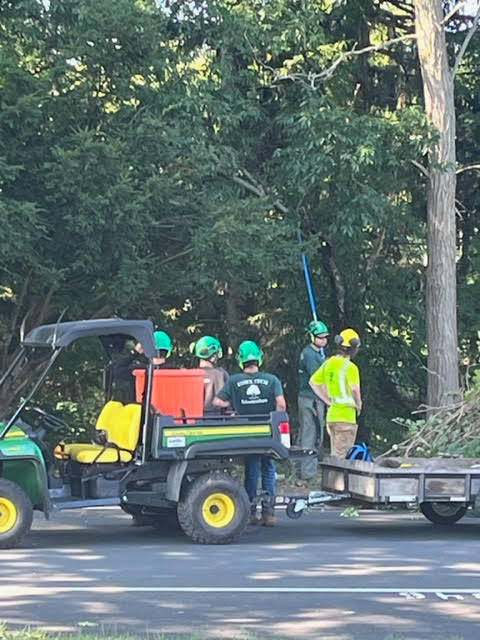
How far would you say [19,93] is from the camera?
1606 centimetres

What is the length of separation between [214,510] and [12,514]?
190cm

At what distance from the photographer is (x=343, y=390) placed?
1359cm

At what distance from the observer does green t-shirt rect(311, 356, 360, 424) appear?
13.5 m

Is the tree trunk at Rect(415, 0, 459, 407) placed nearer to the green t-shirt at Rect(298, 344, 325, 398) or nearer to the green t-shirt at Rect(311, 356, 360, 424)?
the green t-shirt at Rect(298, 344, 325, 398)

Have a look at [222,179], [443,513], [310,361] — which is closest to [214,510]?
[443,513]

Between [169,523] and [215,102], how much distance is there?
8059 millimetres

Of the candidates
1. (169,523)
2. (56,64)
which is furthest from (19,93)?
(169,523)

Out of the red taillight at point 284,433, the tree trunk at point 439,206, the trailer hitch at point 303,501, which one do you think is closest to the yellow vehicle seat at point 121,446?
the red taillight at point 284,433

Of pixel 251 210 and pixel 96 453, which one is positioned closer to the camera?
pixel 96 453

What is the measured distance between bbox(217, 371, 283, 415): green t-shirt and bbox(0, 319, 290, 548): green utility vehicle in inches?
36.4

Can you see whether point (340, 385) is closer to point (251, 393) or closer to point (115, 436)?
point (251, 393)

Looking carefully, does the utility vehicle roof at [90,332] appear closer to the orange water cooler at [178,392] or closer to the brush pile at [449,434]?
the orange water cooler at [178,392]

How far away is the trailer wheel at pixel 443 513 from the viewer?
41.8 feet

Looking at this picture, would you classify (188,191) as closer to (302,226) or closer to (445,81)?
(302,226)
